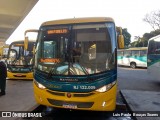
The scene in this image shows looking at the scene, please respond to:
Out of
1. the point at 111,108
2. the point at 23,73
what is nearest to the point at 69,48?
the point at 111,108

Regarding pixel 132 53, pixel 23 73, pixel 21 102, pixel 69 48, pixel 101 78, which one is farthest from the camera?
pixel 132 53

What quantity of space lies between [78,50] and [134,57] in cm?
2507

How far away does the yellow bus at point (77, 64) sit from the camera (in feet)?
19.9

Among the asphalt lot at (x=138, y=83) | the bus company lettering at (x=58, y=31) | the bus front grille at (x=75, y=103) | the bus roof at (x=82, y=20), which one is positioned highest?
the bus roof at (x=82, y=20)

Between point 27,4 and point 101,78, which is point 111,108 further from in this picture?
point 27,4

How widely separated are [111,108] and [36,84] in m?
2.09

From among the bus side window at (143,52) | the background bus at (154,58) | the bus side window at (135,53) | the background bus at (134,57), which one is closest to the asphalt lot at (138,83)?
the background bus at (154,58)

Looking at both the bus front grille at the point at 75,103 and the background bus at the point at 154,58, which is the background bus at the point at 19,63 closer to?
the background bus at the point at 154,58

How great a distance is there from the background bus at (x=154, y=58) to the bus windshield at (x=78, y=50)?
7.67 metres

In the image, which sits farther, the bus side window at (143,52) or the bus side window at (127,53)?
the bus side window at (127,53)

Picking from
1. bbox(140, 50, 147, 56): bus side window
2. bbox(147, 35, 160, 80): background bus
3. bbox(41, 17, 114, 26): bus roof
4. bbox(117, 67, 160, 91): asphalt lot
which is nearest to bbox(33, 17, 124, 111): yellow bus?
bbox(41, 17, 114, 26): bus roof

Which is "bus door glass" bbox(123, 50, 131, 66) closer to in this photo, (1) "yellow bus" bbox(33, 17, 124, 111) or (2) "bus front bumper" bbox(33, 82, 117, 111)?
(1) "yellow bus" bbox(33, 17, 124, 111)

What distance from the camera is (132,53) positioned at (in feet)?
102

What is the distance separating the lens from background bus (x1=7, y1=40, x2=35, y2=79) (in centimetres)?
1459
